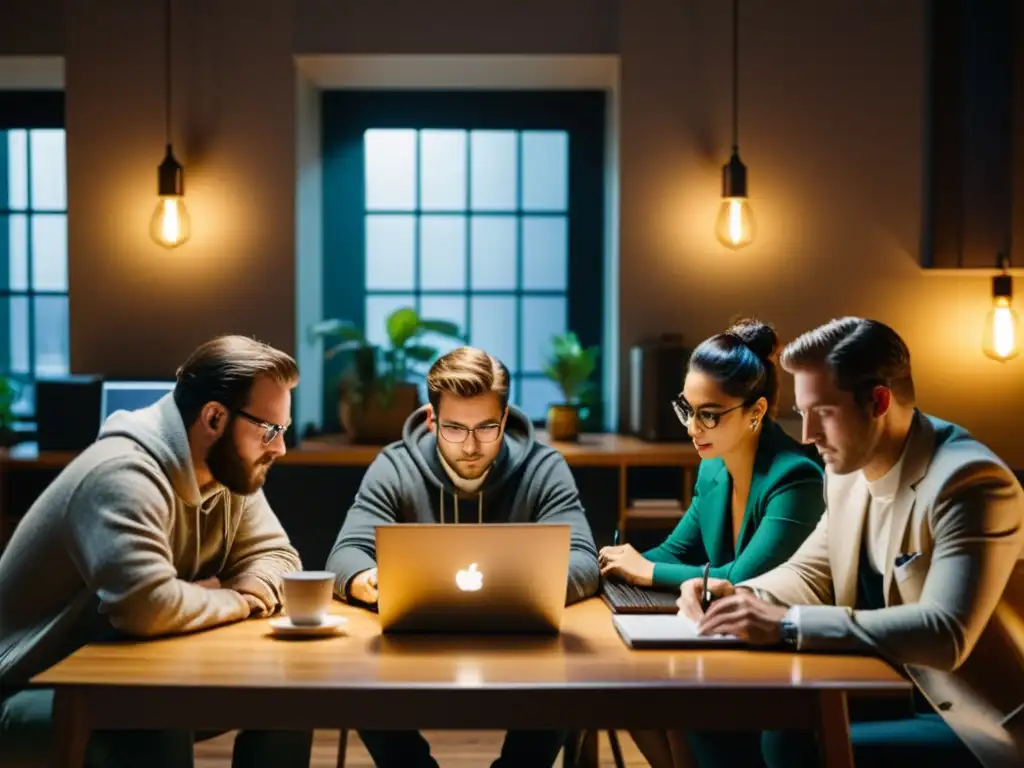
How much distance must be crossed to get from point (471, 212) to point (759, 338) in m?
2.22

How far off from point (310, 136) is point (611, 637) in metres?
A: 3.02

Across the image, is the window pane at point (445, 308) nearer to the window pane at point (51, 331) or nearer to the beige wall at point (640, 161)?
the beige wall at point (640, 161)

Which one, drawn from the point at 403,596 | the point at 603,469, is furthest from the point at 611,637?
the point at 603,469

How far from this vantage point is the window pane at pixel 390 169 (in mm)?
4863

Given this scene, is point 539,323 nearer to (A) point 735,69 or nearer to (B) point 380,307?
(B) point 380,307

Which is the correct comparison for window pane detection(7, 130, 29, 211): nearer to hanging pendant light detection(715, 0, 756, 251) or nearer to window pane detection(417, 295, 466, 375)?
window pane detection(417, 295, 466, 375)

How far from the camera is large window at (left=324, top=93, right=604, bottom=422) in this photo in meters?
4.85

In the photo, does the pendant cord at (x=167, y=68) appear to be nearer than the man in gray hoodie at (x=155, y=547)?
No

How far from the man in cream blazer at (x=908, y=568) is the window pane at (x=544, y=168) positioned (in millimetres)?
2686

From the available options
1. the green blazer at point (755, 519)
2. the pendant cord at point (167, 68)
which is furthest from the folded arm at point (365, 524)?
the pendant cord at point (167, 68)

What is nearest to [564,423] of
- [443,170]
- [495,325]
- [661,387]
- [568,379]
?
[568,379]

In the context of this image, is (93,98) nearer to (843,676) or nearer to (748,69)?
(748,69)

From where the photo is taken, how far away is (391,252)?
490 cm

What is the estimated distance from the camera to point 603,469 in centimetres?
420
